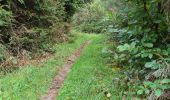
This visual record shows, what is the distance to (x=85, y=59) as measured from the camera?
11.3m

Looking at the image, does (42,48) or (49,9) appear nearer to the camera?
(42,48)

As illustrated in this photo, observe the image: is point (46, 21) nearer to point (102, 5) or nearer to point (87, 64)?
point (87, 64)

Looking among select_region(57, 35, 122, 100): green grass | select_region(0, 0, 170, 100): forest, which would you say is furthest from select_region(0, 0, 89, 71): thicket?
select_region(57, 35, 122, 100): green grass

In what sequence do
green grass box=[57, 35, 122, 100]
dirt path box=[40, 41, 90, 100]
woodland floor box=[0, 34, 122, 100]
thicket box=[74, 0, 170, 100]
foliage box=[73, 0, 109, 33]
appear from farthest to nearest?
foliage box=[73, 0, 109, 33], dirt path box=[40, 41, 90, 100], woodland floor box=[0, 34, 122, 100], green grass box=[57, 35, 122, 100], thicket box=[74, 0, 170, 100]

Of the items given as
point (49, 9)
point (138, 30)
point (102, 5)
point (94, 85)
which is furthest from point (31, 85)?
point (102, 5)

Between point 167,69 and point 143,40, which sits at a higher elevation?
point 143,40

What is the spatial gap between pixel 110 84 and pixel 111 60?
8.08 feet

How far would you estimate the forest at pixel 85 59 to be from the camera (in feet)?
18.7

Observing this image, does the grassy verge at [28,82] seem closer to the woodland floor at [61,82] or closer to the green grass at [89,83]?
the woodland floor at [61,82]

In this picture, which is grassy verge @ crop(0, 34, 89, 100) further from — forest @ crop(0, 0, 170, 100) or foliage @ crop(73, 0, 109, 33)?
foliage @ crop(73, 0, 109, 33)

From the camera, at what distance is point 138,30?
610 cm

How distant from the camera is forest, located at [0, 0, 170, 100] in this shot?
569 centimetres

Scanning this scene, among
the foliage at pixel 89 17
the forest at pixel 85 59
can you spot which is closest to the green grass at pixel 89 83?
the forest at pixel 85 59

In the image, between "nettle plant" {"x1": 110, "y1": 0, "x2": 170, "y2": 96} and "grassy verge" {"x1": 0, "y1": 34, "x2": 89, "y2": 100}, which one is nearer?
"nettle plant" {"x1": 110, "y1": 0, "x2": 170, "y2": 96}
